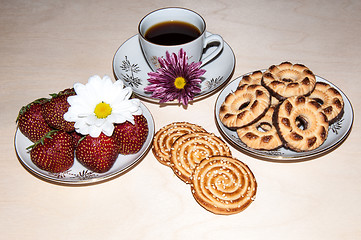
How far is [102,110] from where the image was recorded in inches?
36.9

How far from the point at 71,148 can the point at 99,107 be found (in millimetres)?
151

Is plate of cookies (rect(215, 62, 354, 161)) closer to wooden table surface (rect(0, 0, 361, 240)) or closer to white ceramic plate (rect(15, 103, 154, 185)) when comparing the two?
wooden table surface (rect(0, 0, 361, 240))

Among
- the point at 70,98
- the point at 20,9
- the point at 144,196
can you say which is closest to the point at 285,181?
the point at 144,196

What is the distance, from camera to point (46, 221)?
36.5 inches

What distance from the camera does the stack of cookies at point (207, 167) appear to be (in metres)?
0.91

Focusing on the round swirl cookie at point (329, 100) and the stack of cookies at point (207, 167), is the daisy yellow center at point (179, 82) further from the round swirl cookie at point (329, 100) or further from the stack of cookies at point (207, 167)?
the round swirl cookie at point (329, 100)

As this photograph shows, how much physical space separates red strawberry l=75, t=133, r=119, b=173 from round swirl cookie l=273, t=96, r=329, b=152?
18.9 inches

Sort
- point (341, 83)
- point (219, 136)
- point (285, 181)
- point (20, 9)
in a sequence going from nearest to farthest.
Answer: point (285, 181), point (219, 136), point (341, 83), point (20, 9)

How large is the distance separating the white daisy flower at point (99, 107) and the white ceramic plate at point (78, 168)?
10 centimetres

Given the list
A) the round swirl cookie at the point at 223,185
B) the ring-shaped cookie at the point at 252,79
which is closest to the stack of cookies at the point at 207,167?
the round swirl cookie at the point at 223,185

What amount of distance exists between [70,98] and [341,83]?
36.8 inches

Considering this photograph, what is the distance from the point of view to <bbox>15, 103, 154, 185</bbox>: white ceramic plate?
92cm

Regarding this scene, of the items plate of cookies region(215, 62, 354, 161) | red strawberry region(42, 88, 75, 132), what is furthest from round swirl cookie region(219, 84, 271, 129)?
red strawberry region(42, 88, 75, 132)

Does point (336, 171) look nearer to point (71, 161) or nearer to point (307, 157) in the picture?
point (307, 157)
